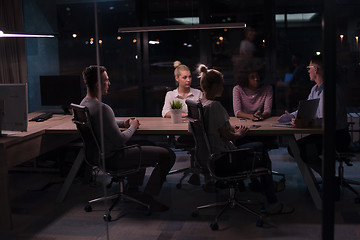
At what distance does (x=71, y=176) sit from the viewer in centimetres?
448

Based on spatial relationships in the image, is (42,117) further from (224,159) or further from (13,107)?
(224,159)

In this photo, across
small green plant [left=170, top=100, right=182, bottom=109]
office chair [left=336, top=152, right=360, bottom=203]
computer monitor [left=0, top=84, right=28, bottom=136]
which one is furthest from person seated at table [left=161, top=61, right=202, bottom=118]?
office chair [left=336, top=152, right=360, bottom=203]

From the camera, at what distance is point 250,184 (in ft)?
14.4

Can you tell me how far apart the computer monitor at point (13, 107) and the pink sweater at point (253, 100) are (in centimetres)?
208

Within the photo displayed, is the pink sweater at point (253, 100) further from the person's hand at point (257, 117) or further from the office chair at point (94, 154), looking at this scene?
the office chair at point (94, 154)

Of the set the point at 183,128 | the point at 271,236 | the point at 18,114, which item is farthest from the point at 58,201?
the point at 271,236

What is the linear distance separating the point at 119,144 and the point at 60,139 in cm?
100

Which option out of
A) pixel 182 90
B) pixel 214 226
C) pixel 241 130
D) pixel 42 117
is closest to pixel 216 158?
pixel 241 130

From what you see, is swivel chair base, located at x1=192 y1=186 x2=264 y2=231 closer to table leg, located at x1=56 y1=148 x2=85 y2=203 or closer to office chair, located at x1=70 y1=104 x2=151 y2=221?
office chair, located at x1=70 y1=104 x2=151 y2=221

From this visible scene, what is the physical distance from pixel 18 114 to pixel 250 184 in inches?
85.8

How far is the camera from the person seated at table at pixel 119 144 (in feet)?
12.2

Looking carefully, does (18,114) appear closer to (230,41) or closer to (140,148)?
(140,148)

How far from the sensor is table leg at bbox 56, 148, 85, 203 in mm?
A: 4418

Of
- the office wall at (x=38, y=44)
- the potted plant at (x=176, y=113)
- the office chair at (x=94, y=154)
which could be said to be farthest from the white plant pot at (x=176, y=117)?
the office wall at (x=38, y=44)
